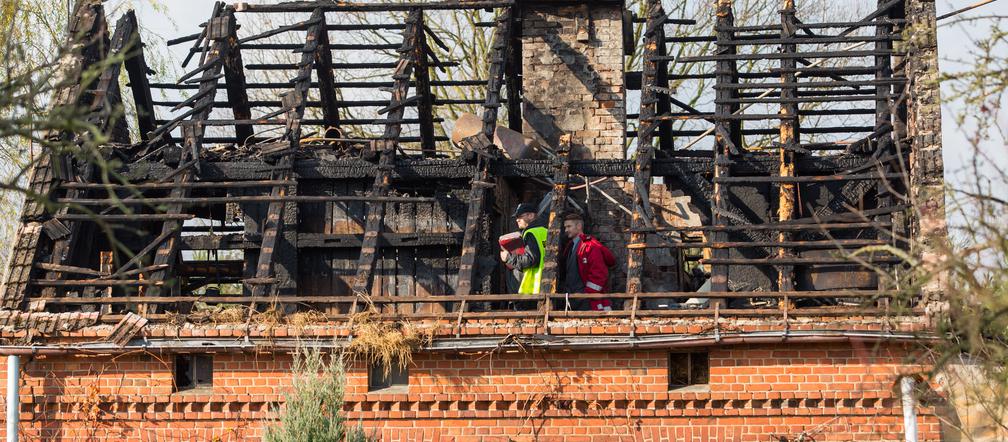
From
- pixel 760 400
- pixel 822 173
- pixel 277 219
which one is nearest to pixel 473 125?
pixel 277 219

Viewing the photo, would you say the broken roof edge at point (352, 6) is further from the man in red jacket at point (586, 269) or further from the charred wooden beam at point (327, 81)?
the man in red jacket at point (586, 269)

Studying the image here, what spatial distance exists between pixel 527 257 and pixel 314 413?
3.35m

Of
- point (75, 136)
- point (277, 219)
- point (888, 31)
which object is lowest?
point (277, 219)

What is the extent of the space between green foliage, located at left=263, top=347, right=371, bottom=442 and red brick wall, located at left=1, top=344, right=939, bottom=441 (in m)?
1.38

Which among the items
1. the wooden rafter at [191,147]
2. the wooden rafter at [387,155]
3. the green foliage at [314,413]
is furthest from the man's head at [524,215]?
the wooden rafter at [191,147]

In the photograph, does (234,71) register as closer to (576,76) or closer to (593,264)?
(576,76)

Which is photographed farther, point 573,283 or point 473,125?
point 473,125

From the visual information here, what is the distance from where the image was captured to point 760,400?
12172mm

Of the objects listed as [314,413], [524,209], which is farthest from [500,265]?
[314,413]

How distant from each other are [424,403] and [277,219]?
2.62 m

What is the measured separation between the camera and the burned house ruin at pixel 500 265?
1215cm

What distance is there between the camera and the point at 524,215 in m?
13.8

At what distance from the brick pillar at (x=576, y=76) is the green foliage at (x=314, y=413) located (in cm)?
545

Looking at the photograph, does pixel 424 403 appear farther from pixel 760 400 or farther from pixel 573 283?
pixel 760 400
